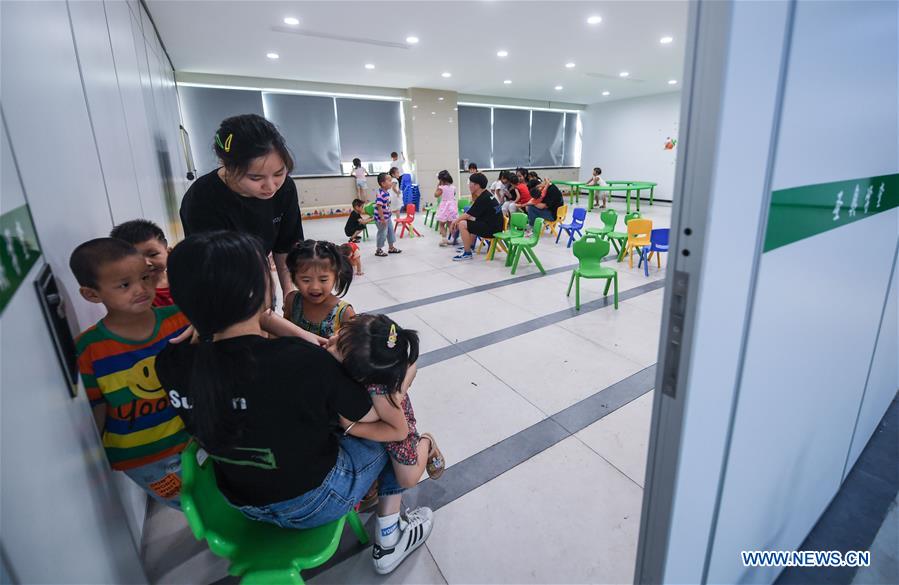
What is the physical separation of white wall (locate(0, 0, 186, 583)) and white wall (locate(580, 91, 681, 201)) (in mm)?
13144

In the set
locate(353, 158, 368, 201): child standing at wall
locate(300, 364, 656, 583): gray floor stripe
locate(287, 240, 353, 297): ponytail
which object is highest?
locate(353, 158, 368, 201): child standing at wall

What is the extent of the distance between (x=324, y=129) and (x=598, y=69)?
21.4ft

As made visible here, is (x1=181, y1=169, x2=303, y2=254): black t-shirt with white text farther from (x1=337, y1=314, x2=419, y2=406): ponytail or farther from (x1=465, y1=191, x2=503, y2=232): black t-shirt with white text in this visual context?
(x1=465, y1=191, x2=503, y2=232): black t-shirt with white text

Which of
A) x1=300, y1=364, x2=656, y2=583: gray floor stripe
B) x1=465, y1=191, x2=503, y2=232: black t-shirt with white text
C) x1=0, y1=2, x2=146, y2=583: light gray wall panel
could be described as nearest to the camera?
x1=0, y1=2, x2=146, y2=583: light gray wall panel

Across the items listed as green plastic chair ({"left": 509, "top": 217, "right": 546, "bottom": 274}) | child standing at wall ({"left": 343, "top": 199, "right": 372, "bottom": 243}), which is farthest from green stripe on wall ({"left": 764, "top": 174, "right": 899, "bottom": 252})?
child standing at wall ({"left": 343, "top": 199, "right": 372, "bottom": 243})

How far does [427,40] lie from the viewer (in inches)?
247

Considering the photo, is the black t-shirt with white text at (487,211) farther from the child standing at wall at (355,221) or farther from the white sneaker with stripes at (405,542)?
the white sneaker with stripes at (405,542)

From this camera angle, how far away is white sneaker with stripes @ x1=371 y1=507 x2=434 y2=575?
141cm

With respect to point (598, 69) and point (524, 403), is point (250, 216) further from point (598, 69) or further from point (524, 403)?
point (598, 69)

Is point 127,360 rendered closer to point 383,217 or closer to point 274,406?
point 274,406

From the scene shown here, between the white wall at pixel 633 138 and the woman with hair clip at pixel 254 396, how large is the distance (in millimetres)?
13230

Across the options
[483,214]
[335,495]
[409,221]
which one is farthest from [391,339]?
[409,221]

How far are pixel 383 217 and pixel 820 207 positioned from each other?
Result: 5287 mm

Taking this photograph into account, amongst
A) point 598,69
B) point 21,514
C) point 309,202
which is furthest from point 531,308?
point 309,202
